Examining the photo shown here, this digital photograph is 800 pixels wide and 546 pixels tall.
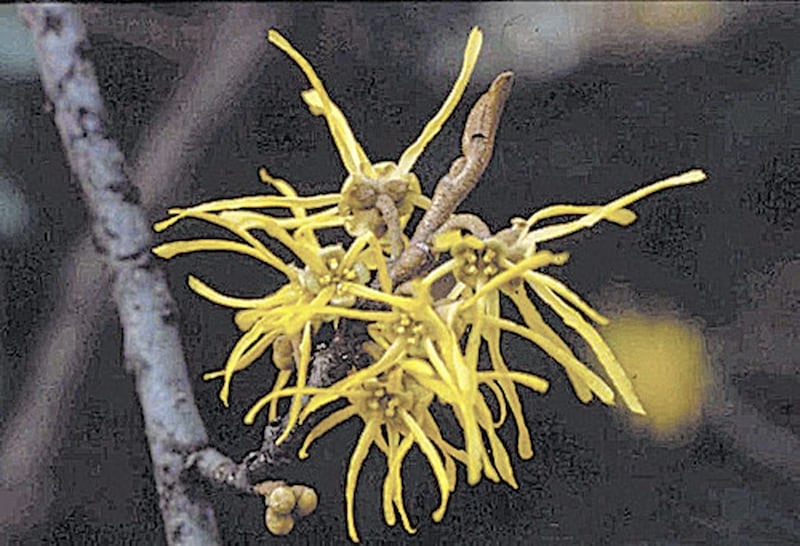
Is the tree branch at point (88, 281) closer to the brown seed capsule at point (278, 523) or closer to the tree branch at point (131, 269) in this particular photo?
the tree branch at point (131, 269)

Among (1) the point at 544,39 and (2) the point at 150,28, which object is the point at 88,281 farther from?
(1) the point at 544,39

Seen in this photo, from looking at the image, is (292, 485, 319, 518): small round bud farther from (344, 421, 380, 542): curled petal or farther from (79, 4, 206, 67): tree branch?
(79, 4, 206, 67): tree branch

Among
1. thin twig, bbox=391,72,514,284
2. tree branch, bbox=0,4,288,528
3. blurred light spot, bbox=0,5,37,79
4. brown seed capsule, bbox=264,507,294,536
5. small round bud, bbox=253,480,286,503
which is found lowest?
brown seed capsule, bbox=264,507,294,536

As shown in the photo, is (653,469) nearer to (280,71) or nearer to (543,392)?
(543,392)

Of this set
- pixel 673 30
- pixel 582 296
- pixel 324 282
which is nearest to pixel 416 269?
pixel 324 282

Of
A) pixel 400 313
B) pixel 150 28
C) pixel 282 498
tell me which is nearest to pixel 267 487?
pixel 282 498

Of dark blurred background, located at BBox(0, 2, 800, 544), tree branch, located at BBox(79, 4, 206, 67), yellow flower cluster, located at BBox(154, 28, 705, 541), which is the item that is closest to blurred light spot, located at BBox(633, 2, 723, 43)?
dark blurred background, located at BBox(0, 2, 800, 544)

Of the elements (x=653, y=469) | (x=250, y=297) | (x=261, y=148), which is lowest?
(x=653, y=469)

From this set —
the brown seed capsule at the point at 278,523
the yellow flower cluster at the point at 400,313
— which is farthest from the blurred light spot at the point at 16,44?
the brown seed capsule at the point at 278,523
